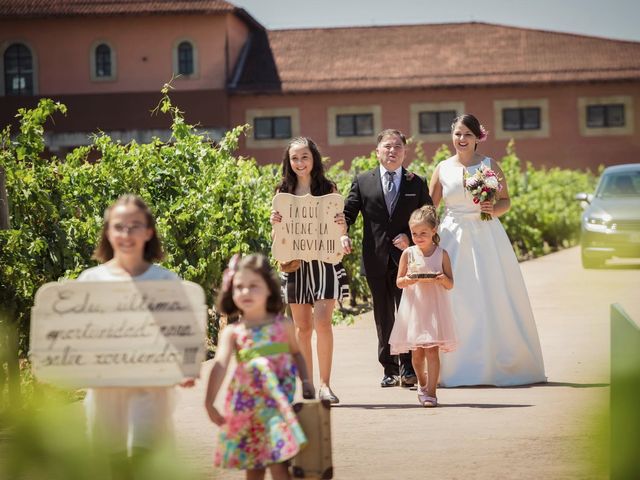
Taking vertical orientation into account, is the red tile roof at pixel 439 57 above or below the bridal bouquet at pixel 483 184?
above

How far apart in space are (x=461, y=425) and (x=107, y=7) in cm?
4402

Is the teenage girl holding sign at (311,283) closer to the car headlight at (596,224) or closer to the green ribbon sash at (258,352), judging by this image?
the green ribbon sash at (258,352)

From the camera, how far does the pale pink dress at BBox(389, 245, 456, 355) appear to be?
8445 mm

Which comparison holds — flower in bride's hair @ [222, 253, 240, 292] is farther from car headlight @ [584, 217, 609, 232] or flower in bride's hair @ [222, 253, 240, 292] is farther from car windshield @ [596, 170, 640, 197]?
car windshield @ [596, 170, 640, 197]

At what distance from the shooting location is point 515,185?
96.9ft

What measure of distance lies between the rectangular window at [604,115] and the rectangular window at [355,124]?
9.02 m

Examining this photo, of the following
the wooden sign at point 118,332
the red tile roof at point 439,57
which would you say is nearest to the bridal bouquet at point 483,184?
the wooden sign at point 118,332

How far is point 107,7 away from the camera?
161 feet

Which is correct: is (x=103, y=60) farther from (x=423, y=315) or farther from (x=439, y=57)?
(x=423, y=315)

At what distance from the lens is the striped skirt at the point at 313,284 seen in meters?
8.35

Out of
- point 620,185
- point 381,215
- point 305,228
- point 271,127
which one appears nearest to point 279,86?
point 271,127

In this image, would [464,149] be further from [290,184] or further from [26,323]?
[26,323]

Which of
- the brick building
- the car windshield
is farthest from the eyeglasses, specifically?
the brick building

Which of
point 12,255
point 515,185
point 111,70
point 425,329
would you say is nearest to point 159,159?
point 12,255
